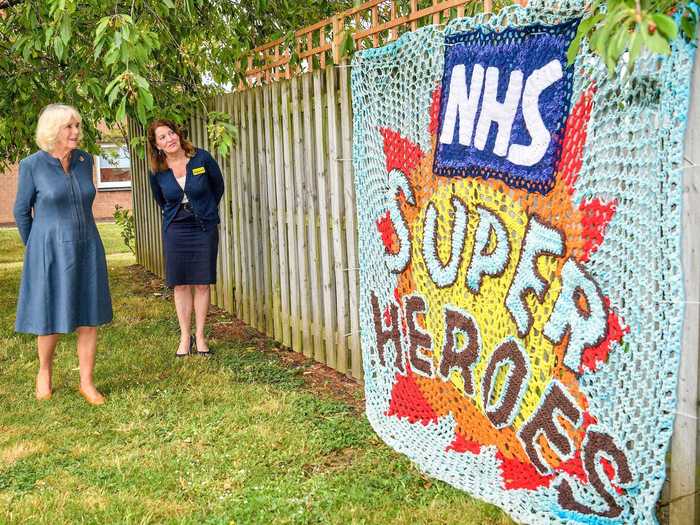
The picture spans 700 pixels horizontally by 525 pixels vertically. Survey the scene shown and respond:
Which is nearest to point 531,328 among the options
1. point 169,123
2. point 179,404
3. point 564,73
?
point 564,73

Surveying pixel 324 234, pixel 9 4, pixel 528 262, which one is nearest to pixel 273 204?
pixel 324 234

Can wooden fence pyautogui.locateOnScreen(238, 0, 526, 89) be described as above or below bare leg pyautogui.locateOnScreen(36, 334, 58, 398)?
above

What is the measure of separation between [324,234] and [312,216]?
0.70ft

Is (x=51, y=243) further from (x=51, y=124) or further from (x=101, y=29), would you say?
(x=101, y=29)

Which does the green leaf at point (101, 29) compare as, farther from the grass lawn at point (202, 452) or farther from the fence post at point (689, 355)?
the fence post at point (689, 355)

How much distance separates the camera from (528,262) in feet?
10.8

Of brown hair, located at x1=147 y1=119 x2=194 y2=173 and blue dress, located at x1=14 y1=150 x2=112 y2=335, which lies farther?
brown hair, located at x1=147 y1=119 x2=194 y2=173

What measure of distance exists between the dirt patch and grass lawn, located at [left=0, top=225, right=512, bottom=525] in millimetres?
49

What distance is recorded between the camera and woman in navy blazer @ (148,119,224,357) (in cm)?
582

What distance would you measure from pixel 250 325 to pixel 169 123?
7.06 feet

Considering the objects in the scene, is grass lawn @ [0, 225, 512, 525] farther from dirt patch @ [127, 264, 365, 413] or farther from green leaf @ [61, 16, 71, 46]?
green leaf @ [61, 16, 71, 46]

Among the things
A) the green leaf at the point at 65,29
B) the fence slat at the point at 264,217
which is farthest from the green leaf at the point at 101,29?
the fence slat at the point at 264,217

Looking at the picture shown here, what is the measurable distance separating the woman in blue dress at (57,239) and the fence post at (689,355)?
3467mm

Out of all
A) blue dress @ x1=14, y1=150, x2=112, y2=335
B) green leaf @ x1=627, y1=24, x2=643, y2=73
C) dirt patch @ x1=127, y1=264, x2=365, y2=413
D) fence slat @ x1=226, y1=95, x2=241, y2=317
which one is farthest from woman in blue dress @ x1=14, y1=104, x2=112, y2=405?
green leaf @ x1=627, y1=24, x2=643, y2=73
